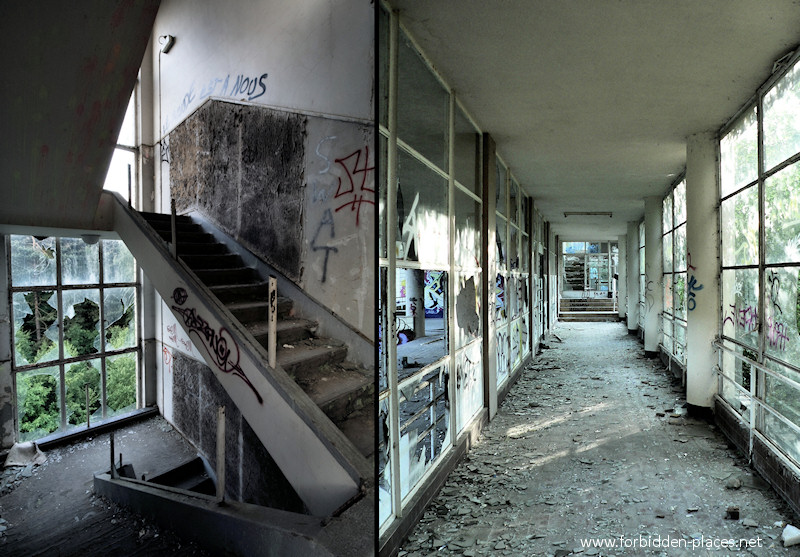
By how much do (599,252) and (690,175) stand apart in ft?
51.8

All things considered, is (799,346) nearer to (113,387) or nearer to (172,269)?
(172,269)

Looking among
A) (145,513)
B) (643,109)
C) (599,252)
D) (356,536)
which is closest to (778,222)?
(643,109)

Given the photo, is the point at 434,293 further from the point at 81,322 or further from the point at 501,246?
the point at 81,322

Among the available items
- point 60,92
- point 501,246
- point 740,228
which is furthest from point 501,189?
point 60,92

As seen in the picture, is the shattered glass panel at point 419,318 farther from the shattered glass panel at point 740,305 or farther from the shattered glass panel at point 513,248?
the shattered glass panel at point 513,248

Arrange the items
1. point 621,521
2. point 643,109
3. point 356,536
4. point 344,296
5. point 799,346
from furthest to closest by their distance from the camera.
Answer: point 643,109, point 344,296, point 799,346, point 621,521, point 356,536

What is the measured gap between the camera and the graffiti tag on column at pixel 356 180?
105 inches

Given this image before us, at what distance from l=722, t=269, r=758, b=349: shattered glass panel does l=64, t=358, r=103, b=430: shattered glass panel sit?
7905mm

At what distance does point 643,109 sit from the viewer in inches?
155

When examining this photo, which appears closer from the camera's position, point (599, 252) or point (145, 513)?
point (145, 513)

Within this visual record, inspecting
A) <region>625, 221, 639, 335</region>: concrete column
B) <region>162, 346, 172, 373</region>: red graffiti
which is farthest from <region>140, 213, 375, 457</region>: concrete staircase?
<region>625, 221, 639, 335</region>: concrete column

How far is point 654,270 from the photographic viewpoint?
8.37 meters

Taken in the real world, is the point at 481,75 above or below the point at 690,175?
above

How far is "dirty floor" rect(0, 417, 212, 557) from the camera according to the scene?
10.8 ft
